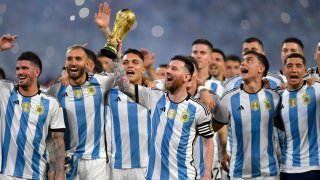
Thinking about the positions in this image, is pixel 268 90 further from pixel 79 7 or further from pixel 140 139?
pixel 79 7

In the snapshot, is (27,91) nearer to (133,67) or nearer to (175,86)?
(133,67)

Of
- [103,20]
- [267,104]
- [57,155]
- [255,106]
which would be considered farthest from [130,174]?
[103,20]

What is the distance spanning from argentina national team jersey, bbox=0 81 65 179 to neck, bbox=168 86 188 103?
105 centimetres

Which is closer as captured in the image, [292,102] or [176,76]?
[176,76]

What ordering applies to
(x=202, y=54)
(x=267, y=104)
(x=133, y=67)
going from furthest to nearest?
(x=202, y=54) < (x=133, y=67) < (x=267, y=104)

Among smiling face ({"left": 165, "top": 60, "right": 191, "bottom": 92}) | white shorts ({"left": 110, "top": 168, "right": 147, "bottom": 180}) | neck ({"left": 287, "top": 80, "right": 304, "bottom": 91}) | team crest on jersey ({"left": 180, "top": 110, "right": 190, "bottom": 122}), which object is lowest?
white shorts ({"left": 110, "top": 168, "right": 147, "bottom": 180})

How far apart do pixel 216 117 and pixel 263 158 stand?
0.57 m

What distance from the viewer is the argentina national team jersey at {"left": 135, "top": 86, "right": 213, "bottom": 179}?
598cm

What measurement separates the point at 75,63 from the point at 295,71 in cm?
199

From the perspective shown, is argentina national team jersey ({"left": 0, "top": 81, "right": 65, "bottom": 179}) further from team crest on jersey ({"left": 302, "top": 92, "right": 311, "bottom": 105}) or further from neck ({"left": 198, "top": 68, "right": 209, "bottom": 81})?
neck ({"left": 198, "top": 68, "right": 209, "bottom": 81})

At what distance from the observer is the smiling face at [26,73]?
251 inches

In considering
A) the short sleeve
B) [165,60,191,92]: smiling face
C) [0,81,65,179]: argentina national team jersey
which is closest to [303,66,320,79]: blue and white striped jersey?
the short sleeve

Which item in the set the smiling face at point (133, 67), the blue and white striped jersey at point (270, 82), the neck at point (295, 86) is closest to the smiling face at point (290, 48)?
the blue and white striped jersey at point (270, 82)

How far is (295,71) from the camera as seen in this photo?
6.45 meters
